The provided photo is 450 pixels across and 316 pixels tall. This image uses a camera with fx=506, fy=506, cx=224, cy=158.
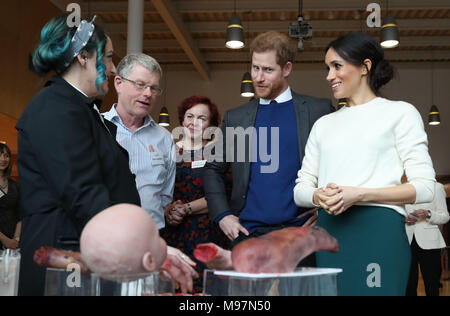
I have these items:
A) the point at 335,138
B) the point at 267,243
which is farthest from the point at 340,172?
the point at 267,243

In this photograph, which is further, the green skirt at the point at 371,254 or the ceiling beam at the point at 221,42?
the ceiling beam at the point at 221,42

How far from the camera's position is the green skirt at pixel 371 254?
1.58 metres

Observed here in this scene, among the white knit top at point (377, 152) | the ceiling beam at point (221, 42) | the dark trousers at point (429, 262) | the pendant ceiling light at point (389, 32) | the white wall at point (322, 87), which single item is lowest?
the dark trousers at point (429, 262)

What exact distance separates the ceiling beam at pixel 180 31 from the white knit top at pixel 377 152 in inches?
308

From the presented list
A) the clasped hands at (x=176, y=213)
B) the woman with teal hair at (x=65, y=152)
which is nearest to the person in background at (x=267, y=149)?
the clasped hands at (x=176, y=213)

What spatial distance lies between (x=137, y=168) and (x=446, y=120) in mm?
13168

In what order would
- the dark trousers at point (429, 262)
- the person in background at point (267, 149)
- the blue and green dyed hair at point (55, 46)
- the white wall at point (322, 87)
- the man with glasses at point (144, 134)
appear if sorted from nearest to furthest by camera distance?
the blue and green dyed hair at point (55, 46) < the person in background at point (267, 149) < the man with glasses at point (144, 134) < the dark trousers at point (429, 262) < the white wall at point (322, 87)

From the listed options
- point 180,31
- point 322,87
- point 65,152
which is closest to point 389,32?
point 180,31

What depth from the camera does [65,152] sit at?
1.31 m

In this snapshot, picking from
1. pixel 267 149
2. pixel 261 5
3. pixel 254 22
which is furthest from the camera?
pixel 254 22

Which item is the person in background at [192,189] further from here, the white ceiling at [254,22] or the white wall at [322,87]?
the white wall at [322,87]

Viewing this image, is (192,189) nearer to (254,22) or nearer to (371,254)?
(371,254)

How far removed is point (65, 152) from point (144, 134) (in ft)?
4.37
